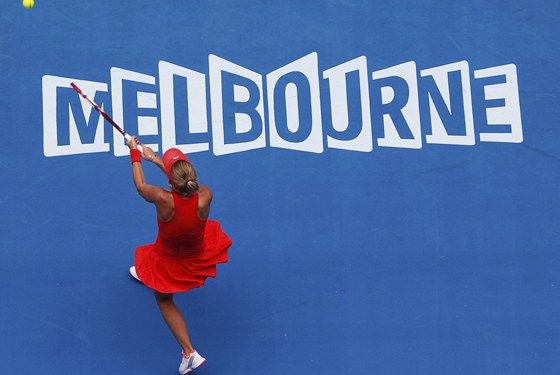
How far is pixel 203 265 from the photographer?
3.51 m

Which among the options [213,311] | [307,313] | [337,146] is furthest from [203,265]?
[337,146]

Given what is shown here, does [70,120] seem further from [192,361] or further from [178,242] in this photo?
[192,361]

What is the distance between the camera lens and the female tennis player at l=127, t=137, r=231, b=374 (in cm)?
325

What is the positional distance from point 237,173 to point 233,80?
0.54 metres

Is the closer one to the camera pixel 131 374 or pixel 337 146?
pixel 131 374

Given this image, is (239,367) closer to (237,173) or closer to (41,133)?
(237,173)

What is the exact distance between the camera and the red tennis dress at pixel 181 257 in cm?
338

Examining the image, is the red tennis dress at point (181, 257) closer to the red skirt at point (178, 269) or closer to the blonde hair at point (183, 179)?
the red skirt at point (178, 269)

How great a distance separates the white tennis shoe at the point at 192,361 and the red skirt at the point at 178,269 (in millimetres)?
340

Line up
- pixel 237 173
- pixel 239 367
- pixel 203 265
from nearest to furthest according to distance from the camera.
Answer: pixel 203 265 < pixel 239 367 < pixel 237 173

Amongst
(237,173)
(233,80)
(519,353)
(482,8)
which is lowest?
(519,353)

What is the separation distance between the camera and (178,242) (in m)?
3.39

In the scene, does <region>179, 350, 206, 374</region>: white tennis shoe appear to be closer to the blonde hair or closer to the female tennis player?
the female tennis player

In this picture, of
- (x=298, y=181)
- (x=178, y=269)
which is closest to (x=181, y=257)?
(x=178, y=269)
